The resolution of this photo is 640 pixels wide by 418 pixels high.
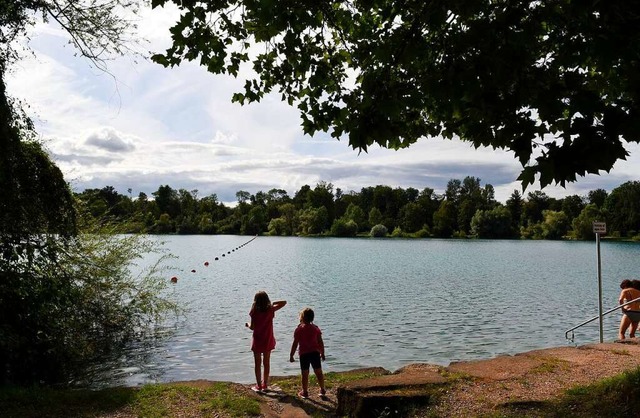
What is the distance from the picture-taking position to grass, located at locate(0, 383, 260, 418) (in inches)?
319

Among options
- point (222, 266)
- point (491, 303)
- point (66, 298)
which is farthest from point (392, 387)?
point (222, 266)

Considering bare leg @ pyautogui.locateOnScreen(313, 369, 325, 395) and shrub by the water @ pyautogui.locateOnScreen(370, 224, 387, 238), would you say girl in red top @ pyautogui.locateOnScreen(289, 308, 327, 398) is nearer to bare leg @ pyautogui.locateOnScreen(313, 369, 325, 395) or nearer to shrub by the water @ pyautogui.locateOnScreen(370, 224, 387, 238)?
bare leg @ pyautogui.locateOnScreen(313, 369, 325, 395)

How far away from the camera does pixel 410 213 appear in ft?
468

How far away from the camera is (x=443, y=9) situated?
19.2 feet

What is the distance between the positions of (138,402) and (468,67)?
23.8 ft

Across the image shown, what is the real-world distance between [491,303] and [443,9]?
24951 mm

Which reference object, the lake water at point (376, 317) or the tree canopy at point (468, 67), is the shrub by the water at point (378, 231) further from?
the tree canopy at point (468, 67)

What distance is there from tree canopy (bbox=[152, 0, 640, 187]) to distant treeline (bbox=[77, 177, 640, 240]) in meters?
109

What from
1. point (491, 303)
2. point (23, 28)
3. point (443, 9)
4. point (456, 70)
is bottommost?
point (491, 303)

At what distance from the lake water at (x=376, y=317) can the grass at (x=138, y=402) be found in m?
4.61

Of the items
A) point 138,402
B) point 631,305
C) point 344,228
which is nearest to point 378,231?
point 344,228

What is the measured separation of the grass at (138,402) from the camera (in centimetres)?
811

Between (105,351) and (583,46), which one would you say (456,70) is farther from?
(105,351)

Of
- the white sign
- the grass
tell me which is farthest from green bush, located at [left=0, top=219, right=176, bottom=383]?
the white sign
